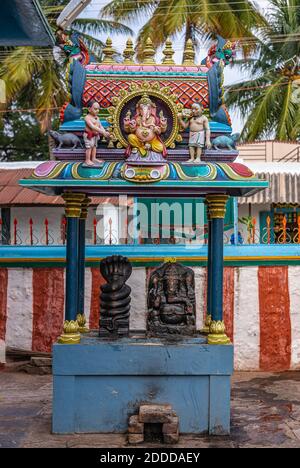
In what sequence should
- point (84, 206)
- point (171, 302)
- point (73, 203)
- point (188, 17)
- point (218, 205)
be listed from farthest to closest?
point (188, 17) < point (84, 206) < point (171, 302) < point (218, 205) < point (73, 203)

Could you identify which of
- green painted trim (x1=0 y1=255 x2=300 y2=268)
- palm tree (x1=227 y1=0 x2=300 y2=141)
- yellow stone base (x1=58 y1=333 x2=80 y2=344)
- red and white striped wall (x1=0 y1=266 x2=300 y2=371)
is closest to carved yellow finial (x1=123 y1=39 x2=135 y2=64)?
yellow stone base (x1=58 y1=333 x2=80 y2=344)

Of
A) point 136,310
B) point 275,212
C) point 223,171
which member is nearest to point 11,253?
point 136,310

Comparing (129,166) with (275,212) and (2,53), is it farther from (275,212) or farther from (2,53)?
(2,53)

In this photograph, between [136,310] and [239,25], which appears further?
[239,25]

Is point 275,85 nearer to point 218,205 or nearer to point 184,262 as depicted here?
point 184,262

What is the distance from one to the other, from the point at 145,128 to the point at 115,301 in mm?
1973

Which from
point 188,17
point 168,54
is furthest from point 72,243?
point 188,17

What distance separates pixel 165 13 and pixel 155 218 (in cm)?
735

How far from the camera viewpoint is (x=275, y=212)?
16484 millimetres

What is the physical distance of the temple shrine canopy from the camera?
21.6 ft

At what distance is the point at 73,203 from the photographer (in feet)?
22.1

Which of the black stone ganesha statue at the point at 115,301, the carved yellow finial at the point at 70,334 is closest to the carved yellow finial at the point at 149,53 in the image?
the black stone ganesha statue at the point at 115,301

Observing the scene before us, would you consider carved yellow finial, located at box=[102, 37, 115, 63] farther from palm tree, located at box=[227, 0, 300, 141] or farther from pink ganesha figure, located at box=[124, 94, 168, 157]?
palm tree, located at box=[227, 0, 300, 141]

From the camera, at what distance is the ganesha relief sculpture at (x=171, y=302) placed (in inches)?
274
